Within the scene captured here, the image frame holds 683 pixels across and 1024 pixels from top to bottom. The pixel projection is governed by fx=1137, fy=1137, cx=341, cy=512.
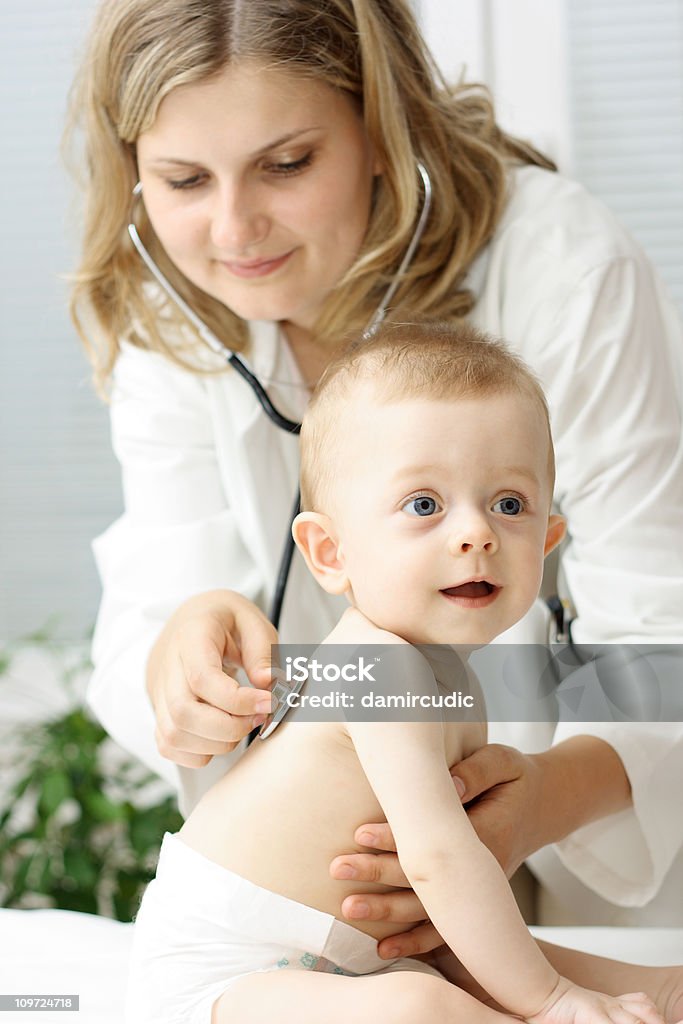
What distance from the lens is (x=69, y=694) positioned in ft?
4.88

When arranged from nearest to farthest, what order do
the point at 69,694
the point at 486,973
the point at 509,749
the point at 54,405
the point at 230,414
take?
1. the point at 486,973
2. the point at 509,749
3. the point at 230,414
4. the point at 54,405
5. the point at 69,694

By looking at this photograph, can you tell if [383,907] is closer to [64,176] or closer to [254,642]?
[254,642]

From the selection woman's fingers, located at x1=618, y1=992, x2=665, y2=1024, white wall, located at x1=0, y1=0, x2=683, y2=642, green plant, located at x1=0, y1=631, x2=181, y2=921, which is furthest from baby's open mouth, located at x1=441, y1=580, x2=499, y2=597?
green plant, located at x1=0, y1=631, x2=181, y2=921

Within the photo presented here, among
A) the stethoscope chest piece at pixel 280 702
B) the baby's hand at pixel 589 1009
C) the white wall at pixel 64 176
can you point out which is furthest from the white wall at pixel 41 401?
the baby's hand at pixel 589 1009

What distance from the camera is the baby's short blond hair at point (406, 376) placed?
1.99 ft

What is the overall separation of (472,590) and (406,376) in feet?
0.39

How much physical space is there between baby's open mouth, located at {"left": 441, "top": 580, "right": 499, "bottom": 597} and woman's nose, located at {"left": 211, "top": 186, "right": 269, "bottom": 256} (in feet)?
1.15

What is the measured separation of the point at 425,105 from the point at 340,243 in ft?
0.41

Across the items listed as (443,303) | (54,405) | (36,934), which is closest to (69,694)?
(54,405)

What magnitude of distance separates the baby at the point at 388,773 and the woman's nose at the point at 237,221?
0.66ft

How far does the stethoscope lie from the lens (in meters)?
0.86

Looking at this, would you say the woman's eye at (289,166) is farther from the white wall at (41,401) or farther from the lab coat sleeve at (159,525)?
the white wall at (41,401)

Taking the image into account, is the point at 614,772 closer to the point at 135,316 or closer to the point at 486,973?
the point at 486,973

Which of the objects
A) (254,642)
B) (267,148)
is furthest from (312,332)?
(254,642)
